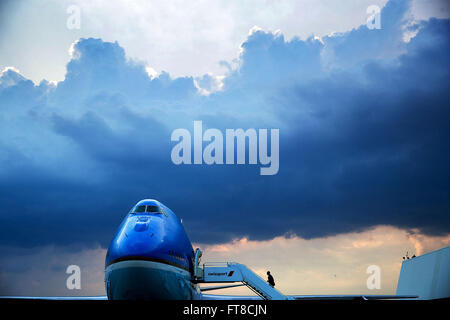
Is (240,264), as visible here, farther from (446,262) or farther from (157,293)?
(446,262)

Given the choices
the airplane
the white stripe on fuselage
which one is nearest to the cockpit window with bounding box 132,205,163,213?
the airplane

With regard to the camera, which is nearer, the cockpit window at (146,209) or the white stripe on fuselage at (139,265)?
the white stripe on fuselage at (139,265)

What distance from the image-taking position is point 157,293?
908 inches

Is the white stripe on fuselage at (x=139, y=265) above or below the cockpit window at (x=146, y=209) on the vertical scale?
below

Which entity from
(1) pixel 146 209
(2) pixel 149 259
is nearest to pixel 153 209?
(1) pixel 146 209

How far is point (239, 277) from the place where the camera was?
3294 cm

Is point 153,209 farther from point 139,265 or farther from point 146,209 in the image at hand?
point 139,265

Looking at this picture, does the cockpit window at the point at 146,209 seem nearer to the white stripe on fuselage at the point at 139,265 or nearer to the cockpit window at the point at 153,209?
the cockpit window at the point at 153,209

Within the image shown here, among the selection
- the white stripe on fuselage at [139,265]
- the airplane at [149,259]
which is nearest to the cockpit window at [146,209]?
the airplane at [149,259]

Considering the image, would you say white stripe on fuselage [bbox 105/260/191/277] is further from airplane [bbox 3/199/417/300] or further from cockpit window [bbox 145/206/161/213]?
cockpit window [bbox 145/206/161/213]

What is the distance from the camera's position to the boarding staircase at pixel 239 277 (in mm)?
32188
